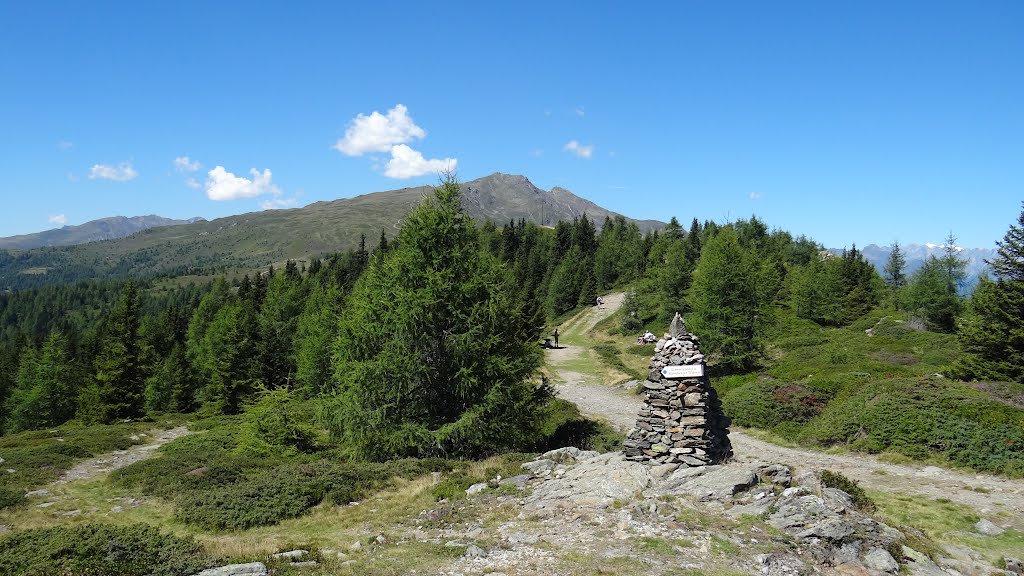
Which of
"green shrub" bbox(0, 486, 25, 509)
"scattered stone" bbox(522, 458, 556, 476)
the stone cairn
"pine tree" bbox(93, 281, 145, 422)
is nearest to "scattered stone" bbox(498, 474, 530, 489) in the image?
"scattered stone" bbox(522, 458, 556, 476)

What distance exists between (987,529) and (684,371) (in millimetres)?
7624

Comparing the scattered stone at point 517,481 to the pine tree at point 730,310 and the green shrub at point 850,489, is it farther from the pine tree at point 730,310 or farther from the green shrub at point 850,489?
the pine tree at point 730,310

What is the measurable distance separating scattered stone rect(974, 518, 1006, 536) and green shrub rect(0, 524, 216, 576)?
16489 millimetres

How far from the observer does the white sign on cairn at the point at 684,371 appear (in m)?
13.1

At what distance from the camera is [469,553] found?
31.0 ft

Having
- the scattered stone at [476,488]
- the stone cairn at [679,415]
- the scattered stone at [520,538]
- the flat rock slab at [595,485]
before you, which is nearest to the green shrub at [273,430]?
the scattered stone at [476,488]

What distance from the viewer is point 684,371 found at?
43.5 ft

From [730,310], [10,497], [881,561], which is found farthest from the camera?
[730,310]

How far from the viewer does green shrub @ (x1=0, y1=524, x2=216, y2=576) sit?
858 cm

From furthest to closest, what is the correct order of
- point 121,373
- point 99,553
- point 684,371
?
point 121,373
point 684,371
point 99,553

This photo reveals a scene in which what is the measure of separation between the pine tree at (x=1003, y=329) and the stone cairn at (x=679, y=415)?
22852 mm

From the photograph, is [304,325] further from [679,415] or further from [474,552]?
[474,552]

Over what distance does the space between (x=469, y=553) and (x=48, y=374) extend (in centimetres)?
6793

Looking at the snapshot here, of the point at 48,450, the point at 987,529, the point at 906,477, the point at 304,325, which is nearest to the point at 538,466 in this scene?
the point at 987,529
